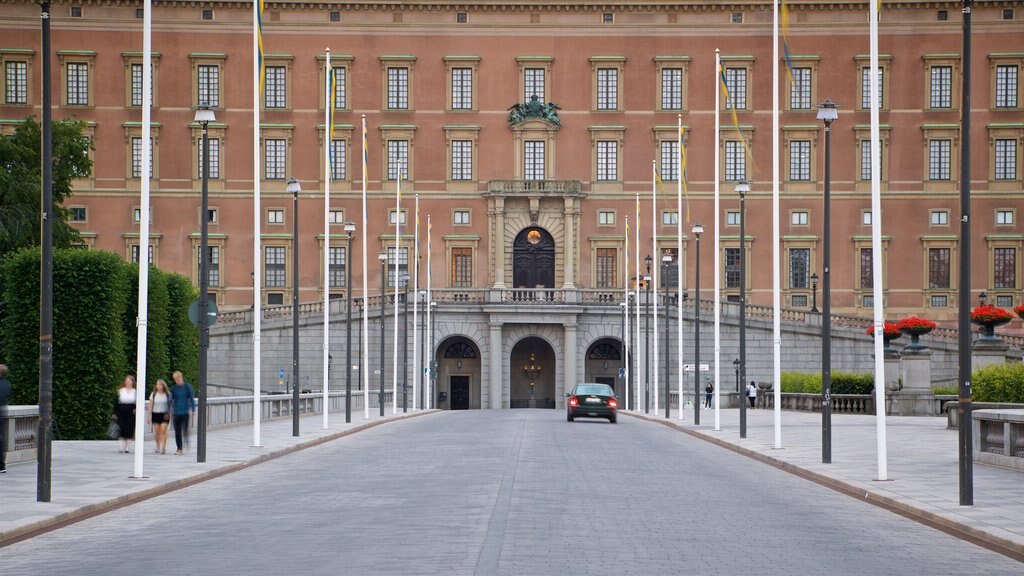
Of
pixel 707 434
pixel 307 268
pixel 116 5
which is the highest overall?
pixel 116 5

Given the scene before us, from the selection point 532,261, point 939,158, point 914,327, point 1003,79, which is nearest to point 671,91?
point 532,261

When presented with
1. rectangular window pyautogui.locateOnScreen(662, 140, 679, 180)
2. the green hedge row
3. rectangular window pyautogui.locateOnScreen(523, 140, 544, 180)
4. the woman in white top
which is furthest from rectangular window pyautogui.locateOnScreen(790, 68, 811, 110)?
the woman in white top

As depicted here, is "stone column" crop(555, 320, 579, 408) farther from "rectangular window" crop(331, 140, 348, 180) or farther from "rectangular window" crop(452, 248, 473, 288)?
"rectangular window" crop(331, 140, 348, 180)

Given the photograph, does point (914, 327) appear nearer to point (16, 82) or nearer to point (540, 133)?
point (540, 133)

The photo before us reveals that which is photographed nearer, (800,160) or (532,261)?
(532,261)

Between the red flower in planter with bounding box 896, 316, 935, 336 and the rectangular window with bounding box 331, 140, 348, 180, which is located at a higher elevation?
the rectangular window with bounding box 331, 140, 348, 180

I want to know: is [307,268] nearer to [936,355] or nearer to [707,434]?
[936,355]

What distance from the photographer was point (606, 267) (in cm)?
9188

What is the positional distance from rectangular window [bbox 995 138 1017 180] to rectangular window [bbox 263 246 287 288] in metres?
44.2

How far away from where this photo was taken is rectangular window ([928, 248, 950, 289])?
90250mm

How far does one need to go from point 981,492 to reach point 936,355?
59033mm

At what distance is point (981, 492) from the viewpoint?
72.1 feet

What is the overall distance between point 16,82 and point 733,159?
1740 inches

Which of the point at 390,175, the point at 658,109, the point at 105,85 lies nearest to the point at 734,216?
the point at 658,109
